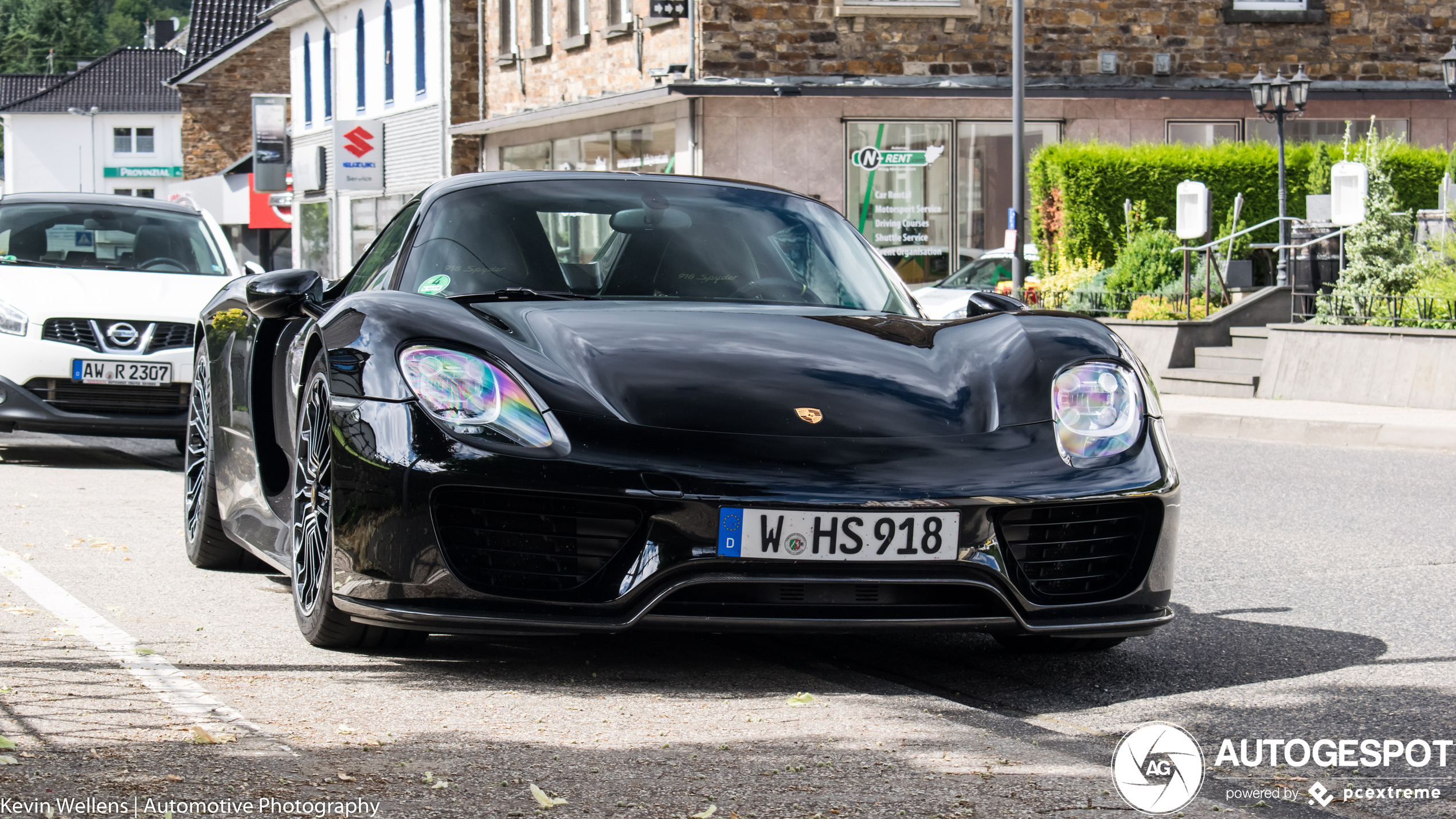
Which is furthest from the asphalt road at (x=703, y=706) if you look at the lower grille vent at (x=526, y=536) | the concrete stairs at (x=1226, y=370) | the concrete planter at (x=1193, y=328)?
the concrete planter at (x=1193, y=328)

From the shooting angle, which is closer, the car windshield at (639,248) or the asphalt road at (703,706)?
the asphalt road at (703,706)

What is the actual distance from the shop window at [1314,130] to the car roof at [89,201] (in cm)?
2123

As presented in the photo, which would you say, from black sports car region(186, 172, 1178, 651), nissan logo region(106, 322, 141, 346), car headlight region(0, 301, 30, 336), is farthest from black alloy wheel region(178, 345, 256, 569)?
car headlight region(0, 301, 30, 336)

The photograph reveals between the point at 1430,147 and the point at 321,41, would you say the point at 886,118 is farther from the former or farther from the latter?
the point at 321,41

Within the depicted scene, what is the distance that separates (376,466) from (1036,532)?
1549mm

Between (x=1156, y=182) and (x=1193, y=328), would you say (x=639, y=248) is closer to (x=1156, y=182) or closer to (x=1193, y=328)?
(x=1193, y=328)

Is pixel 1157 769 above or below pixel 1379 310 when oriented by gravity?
below

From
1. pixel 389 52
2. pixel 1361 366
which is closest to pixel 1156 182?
pixel 1361 366

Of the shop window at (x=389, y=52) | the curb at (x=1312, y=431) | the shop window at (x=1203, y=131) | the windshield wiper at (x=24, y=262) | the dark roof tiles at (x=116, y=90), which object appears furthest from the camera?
the dark roof tiles at (x=116, y=90)

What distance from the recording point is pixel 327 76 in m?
45.8

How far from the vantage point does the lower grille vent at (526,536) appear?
160 inches

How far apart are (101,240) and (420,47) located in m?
27.7

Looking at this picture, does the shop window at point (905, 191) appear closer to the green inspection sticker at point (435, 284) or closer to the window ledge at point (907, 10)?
the window ledge at point (907, 10)

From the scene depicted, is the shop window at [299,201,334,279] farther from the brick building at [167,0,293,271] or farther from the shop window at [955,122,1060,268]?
the shop window at [955,122,1060,268]
